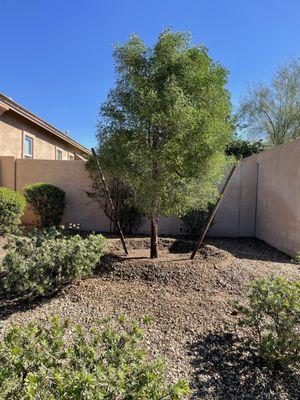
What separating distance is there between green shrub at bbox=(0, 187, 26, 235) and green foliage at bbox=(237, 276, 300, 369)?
6396 millimetres

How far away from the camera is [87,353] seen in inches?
89.4

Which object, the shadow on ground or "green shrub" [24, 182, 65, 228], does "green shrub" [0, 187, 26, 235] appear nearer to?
"green shrub" [24, 182, 65, 228]

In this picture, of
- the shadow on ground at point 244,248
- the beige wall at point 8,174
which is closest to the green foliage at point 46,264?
the shadow on ground at point 244,248

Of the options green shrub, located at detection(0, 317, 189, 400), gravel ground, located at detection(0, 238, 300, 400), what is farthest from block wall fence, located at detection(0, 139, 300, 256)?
green shrub, located at detection(0, 317, 189, 400)

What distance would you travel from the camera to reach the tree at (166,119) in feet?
16.4

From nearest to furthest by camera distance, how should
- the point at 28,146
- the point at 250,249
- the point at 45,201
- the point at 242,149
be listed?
the point at 250,249 < the point at 45,201 < the point at 28,146 < the point at 242,149

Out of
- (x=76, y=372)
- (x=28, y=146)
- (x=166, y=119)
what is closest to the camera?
(x=76, y=372)

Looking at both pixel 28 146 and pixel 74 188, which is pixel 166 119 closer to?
pixel 74 188

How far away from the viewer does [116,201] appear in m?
9.34

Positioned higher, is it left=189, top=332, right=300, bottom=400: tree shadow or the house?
the house

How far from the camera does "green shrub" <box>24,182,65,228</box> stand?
30.4 ft

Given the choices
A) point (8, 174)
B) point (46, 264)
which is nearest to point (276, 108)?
point (8, 174)

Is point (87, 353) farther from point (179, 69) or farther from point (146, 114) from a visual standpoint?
point (179, 69)

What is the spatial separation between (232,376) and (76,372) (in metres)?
1.61
